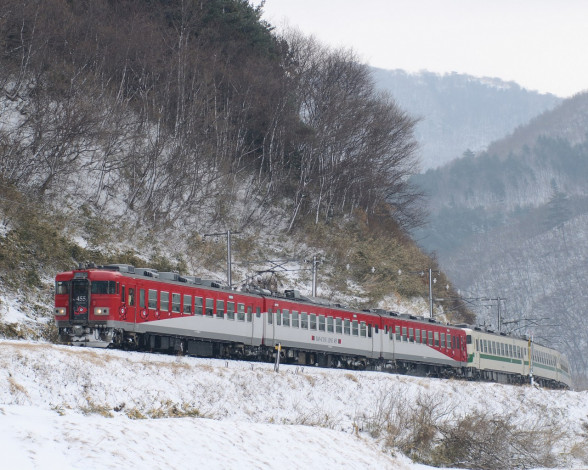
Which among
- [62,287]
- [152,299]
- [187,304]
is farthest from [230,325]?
[62,287]

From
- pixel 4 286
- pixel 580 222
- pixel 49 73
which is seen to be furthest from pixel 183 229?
pixel 580 222

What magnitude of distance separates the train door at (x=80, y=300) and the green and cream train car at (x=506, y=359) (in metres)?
28.3

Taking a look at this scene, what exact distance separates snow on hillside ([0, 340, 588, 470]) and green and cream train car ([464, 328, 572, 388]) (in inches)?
555

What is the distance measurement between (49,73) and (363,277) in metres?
26.1

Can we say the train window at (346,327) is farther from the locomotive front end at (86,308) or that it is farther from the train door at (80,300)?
the train door at (80,300)

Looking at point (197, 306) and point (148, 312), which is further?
point (197, 306)

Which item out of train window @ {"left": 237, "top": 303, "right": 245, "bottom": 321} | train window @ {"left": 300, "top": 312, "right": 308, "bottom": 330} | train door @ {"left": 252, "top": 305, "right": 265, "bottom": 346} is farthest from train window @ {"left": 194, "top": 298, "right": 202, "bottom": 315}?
train window @ {"left": 300, "top": 312, "right": 308, "bottom": 330}

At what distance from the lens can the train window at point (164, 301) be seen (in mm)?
31844

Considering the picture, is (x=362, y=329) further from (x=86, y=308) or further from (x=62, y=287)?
(x=62, y=287)

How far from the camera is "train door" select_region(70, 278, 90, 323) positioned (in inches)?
1185

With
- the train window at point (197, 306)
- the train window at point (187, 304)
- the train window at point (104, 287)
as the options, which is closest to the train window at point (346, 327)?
the train window at point (197, 306)

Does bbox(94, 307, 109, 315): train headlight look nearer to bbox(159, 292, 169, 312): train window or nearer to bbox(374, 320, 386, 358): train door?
bbox(159, 292, 169, 312): train window

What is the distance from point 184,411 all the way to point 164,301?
9238 mm

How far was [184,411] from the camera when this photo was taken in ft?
76.3
